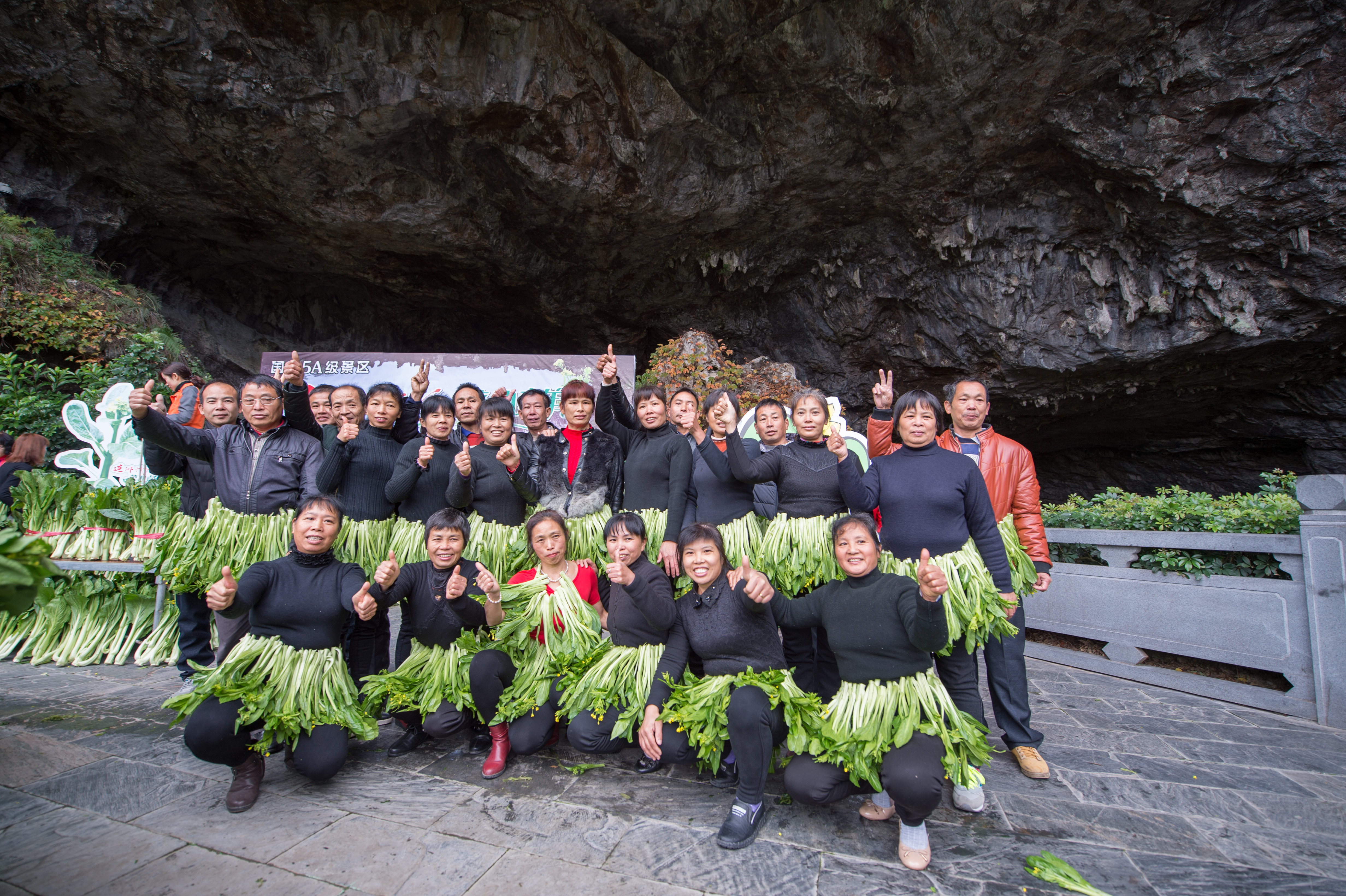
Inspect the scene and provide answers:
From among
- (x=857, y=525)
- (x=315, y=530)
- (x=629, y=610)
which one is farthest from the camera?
(x=629, y=610)

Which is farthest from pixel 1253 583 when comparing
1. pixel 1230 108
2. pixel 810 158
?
pixel 810 158

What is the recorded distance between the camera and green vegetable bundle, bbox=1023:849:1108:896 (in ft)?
5.99

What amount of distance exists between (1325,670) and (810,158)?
312 inches

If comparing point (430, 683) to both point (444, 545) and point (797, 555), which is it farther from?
point (797, 555)

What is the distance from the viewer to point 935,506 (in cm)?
263

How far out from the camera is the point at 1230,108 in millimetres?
7086

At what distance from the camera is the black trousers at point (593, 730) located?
262 cm

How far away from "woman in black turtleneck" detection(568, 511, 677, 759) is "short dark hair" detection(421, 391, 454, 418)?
1.37 meters

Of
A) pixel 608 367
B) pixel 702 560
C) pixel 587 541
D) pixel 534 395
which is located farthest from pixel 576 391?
pixel 702 560

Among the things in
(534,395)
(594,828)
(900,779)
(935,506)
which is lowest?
(594,828)

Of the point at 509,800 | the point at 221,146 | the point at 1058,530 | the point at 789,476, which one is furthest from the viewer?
the point at 221,146

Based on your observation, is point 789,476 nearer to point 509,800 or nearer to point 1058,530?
point 509,800

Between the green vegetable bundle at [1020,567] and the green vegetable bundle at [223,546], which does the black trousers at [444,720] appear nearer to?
the green vegetable bundle at [223,546]

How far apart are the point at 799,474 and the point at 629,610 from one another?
1073 millimetres
